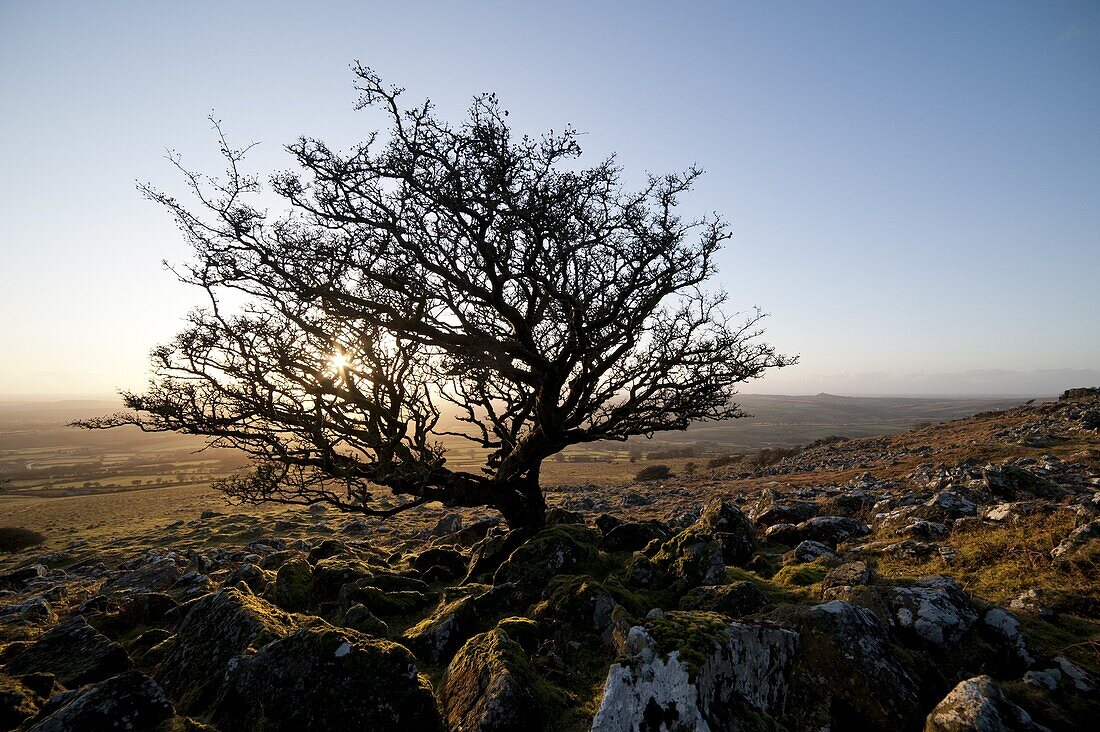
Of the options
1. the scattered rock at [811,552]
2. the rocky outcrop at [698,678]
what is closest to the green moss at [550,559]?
the scattered rock at [811,552]

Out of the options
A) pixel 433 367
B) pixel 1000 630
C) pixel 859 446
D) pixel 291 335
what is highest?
pixel 291 335

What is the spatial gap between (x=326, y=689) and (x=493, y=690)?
1.80 meters

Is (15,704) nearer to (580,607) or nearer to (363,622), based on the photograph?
(363,622)

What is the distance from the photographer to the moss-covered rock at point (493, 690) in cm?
504

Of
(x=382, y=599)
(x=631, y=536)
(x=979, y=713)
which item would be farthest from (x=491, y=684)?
(x=631, y=536)

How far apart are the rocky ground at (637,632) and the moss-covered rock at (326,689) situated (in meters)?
0.02

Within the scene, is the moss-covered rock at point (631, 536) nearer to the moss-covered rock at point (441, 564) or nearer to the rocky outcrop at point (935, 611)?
the moss-covered rock at point (441, 564)

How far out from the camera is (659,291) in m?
11.4

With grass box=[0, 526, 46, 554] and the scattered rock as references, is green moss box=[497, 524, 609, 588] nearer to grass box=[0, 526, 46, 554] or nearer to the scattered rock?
the scattered rock

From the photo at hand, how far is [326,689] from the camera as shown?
504 cm

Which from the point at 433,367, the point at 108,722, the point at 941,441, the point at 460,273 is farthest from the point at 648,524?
the point at 941,441

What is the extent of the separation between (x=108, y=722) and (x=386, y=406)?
236 inches

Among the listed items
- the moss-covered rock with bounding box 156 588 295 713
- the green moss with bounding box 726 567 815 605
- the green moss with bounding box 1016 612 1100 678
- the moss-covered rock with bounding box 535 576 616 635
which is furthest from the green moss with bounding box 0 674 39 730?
the green moss with bounding box 1016 612 1100 678

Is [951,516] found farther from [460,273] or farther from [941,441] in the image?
[941,441]
